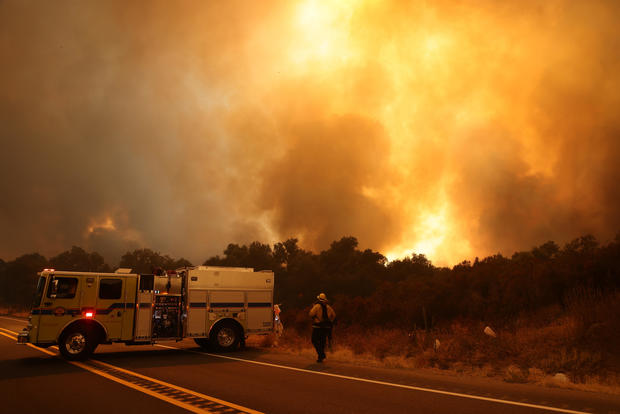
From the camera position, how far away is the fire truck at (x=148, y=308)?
44.0ft

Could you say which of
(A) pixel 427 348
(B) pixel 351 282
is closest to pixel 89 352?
(A) pixel 427 348

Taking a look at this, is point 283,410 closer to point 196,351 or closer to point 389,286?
point 196,351

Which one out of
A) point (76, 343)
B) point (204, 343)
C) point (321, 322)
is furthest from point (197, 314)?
point (321, 322)

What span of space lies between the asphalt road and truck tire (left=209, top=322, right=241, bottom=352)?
3104 millimetres

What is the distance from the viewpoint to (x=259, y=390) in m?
8.46

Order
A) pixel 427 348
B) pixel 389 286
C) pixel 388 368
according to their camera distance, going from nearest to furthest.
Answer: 1. pixel 388 368
2. pixel 427 348
3. pixel 389 286

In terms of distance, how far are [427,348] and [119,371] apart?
942cm

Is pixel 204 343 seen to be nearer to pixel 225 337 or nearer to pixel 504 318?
pixel 225 337

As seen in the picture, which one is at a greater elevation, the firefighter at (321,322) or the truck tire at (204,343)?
the firefighter at (321,322)

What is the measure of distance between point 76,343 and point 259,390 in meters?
8.01

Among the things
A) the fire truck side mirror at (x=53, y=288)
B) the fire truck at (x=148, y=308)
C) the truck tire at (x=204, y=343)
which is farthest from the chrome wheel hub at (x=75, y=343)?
the truck tire at (x=204, y=343)

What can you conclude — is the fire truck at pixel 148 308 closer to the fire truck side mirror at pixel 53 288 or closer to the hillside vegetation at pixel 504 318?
the fire truck side mirror at pixel 53 288

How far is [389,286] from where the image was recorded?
113 feet

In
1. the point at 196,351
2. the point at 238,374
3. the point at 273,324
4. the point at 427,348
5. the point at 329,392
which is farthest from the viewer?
the point at 273,324
